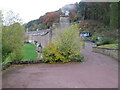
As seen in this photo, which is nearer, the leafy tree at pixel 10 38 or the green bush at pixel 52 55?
the leafy tree at pixel 10 38

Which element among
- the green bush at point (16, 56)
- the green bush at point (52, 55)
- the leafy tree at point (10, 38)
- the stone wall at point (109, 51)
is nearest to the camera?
the leafy tree at point (10, 38)

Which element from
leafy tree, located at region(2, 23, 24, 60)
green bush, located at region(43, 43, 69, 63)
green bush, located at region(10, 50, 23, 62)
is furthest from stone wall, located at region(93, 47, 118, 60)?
leafy tree, located at region(2, 23, 24, 60)

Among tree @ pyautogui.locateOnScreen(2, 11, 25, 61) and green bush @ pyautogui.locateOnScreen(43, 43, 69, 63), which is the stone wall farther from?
tree @ pyautogui.locateOnScreen(2, 11, 25, 61)

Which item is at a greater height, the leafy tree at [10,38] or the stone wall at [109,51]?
the leafy tree at [10,38]

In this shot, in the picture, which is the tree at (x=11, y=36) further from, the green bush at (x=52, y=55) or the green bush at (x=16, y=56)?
the green bush at (x=52, y=55)

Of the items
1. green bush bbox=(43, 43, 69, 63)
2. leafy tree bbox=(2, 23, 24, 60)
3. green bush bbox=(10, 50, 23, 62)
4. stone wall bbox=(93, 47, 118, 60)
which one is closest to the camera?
leafy tree bbox=(2, 23, 24, 60)

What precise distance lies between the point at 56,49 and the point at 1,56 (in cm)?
424

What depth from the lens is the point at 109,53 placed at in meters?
14.0

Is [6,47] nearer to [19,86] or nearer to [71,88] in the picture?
[19,86]

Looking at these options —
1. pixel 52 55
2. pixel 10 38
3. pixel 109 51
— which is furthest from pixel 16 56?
pixel 109 51

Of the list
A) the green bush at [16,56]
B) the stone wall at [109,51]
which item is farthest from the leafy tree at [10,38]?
the stone wall at [109,51]

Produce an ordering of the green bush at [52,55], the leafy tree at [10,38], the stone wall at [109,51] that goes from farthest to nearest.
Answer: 1. the stone wall at [109,51]
2. the green bush at [52,55]
3. the leafy tree at [10,38]

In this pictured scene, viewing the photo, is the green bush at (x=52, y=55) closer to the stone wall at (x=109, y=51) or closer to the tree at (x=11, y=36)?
the tree at (x=11, y=36)

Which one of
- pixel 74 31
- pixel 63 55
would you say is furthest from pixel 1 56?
pixel 74 31
